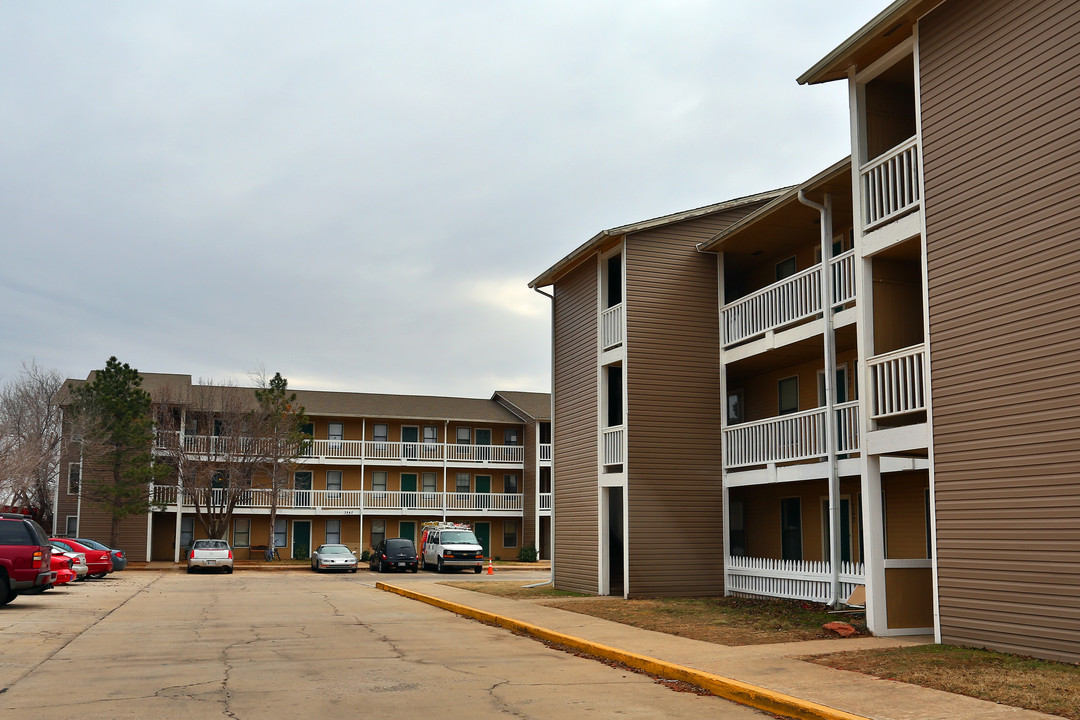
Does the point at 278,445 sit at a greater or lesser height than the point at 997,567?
greater

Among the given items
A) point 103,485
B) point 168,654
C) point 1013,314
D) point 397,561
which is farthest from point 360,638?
point 103,485

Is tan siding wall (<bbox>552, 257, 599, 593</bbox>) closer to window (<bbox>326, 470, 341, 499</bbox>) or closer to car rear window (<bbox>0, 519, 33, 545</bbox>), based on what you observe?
car rear window (<bbox>0, 519, 33, 545</bbox>)

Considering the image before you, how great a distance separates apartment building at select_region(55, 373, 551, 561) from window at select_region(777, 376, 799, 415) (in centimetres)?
3250

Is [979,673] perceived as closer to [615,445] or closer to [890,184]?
[890,184]

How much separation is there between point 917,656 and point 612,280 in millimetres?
15149

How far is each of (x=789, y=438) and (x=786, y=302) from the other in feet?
9.31

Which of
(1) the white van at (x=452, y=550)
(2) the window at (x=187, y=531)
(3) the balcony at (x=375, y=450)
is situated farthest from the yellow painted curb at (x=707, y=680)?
(2) the window at (x=187, y=531)

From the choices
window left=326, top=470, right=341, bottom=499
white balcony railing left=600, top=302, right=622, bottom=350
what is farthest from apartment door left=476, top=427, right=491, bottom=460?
white balcony railing left=600, top=302, right=622, bottom=350

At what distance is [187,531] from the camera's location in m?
52.0

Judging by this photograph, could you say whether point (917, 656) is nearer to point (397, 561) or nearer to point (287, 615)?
point (287, 615)

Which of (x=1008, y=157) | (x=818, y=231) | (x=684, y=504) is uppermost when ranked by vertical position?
(x=818, y=231)

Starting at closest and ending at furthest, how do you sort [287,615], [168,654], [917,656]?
[917,656] < [168,654] < [287,615]

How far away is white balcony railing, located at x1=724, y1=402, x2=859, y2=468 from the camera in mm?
18516

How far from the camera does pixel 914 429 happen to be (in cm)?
1410
